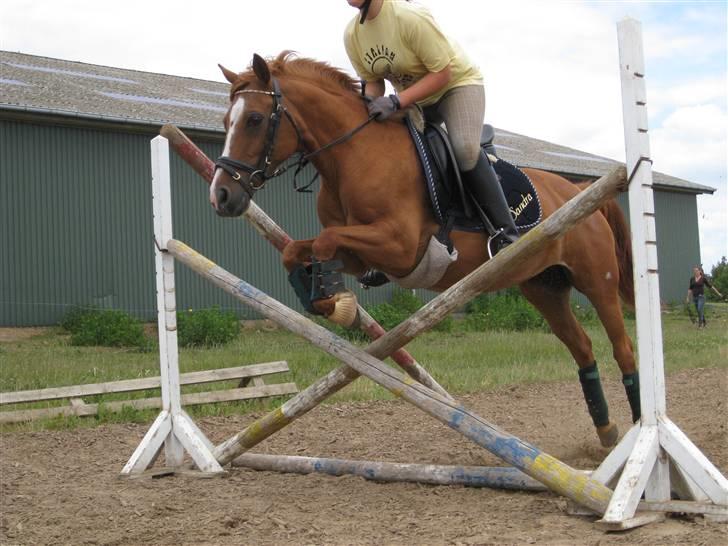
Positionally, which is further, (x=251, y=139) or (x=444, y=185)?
(x=444, y=185)

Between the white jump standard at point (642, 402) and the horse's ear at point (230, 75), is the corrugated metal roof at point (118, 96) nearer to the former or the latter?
the horse's ear at point (230, 75)

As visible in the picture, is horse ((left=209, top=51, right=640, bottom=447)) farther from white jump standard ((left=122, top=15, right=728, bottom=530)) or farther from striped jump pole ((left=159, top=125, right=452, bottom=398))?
white jump standard ((left=122, top=15, right=728, bottom=530))

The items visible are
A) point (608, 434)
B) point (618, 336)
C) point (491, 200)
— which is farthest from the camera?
point (608, 434)

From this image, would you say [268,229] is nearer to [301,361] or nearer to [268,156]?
[268,156]

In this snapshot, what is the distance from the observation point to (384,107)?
16.6 feet

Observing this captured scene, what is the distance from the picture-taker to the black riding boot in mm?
5328

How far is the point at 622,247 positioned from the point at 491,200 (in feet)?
6.01

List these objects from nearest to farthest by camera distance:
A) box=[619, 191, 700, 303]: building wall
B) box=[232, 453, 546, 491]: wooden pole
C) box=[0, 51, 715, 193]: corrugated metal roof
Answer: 1. box=[232, 453, 546, 491]: wooden pole
2. box=[0, 51, 715, 193]: corrugated metal roof
3. box=[619, 191, 700, 303]: building wall

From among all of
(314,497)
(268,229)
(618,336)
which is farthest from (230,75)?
(618,336)

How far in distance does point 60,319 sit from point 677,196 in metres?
20.5

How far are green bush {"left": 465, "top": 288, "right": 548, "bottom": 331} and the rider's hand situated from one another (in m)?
14.1

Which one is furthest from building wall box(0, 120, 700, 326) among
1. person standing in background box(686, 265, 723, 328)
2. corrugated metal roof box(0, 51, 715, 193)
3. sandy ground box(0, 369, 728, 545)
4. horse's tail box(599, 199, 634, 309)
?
horse's tail box(599, 199, 634, 309)

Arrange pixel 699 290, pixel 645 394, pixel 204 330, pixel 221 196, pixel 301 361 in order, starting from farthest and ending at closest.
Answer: pixel 699 290 < pixel 204 330 < pixel 301 361 < pixel 221 196 < pixel 645 394

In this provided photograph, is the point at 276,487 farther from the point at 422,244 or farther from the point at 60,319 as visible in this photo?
the point at 60,319
